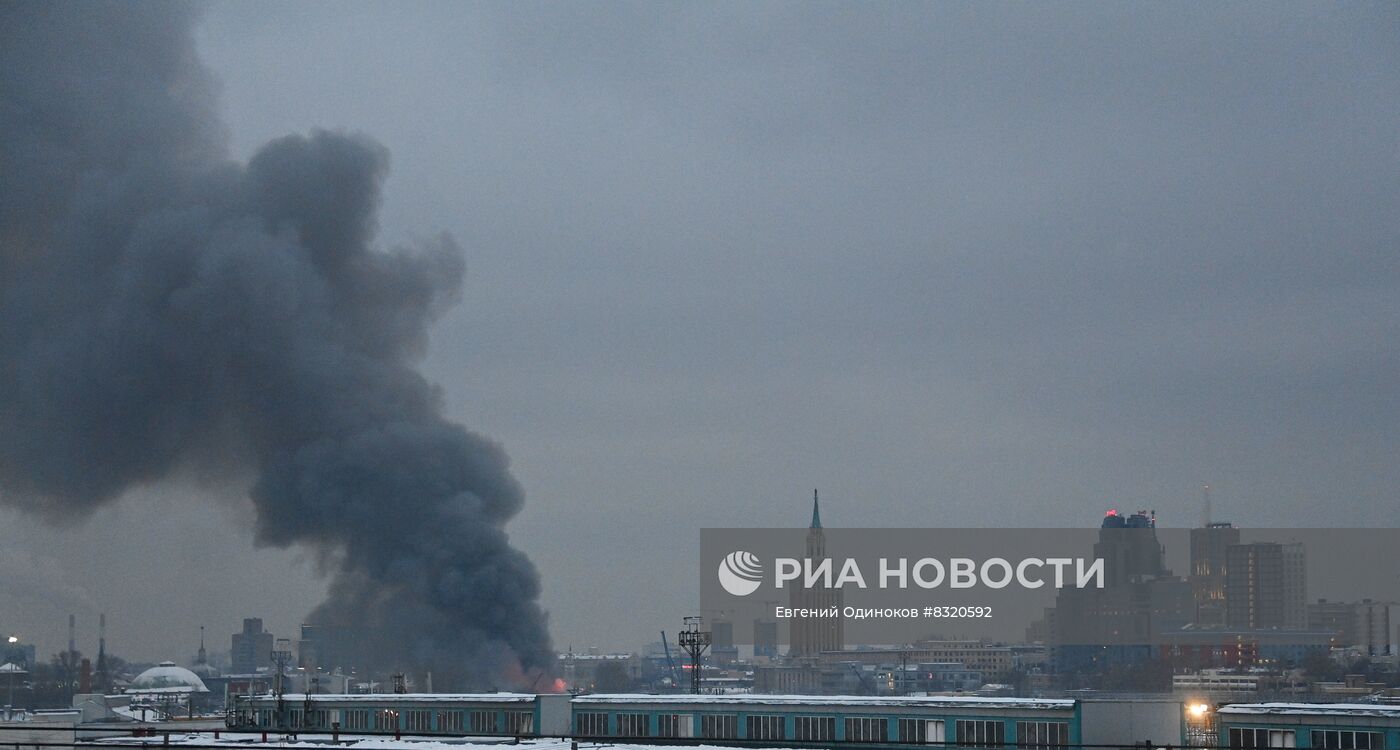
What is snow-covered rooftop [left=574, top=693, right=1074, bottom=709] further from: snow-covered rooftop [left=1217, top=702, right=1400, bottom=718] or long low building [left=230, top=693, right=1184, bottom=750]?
snow-covered rooftop [left=1217, top=702, right=1400, bottom=718]

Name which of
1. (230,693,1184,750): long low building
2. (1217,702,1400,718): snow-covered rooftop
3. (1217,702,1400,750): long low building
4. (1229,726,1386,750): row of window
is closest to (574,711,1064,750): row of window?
(230,693,1184,750): long low building

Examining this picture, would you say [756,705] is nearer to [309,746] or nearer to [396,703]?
[396,703]

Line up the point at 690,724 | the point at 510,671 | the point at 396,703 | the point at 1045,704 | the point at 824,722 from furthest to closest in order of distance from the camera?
1. the point at 510,671
2. the point at 396,703
3. the point at 690,724
4. the point at 824,722
5. the point at 1045,704

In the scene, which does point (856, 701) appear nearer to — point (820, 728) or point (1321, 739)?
point (820, 728)

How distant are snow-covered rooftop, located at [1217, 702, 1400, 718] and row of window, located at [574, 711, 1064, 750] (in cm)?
103

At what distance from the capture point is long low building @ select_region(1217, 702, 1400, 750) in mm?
41781

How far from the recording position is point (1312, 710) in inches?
1698

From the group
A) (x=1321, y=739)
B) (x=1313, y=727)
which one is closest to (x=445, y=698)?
(x=1313, y=727)

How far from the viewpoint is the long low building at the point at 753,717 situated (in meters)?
45.1

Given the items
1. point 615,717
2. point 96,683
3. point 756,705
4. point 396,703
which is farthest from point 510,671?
point 96,683

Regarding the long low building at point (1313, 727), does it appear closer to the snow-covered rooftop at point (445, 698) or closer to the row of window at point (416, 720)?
the row of window at point (416, 720)

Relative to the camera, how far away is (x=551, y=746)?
114 feet

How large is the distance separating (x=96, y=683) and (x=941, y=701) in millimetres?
121720

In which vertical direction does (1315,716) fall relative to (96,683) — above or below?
above
